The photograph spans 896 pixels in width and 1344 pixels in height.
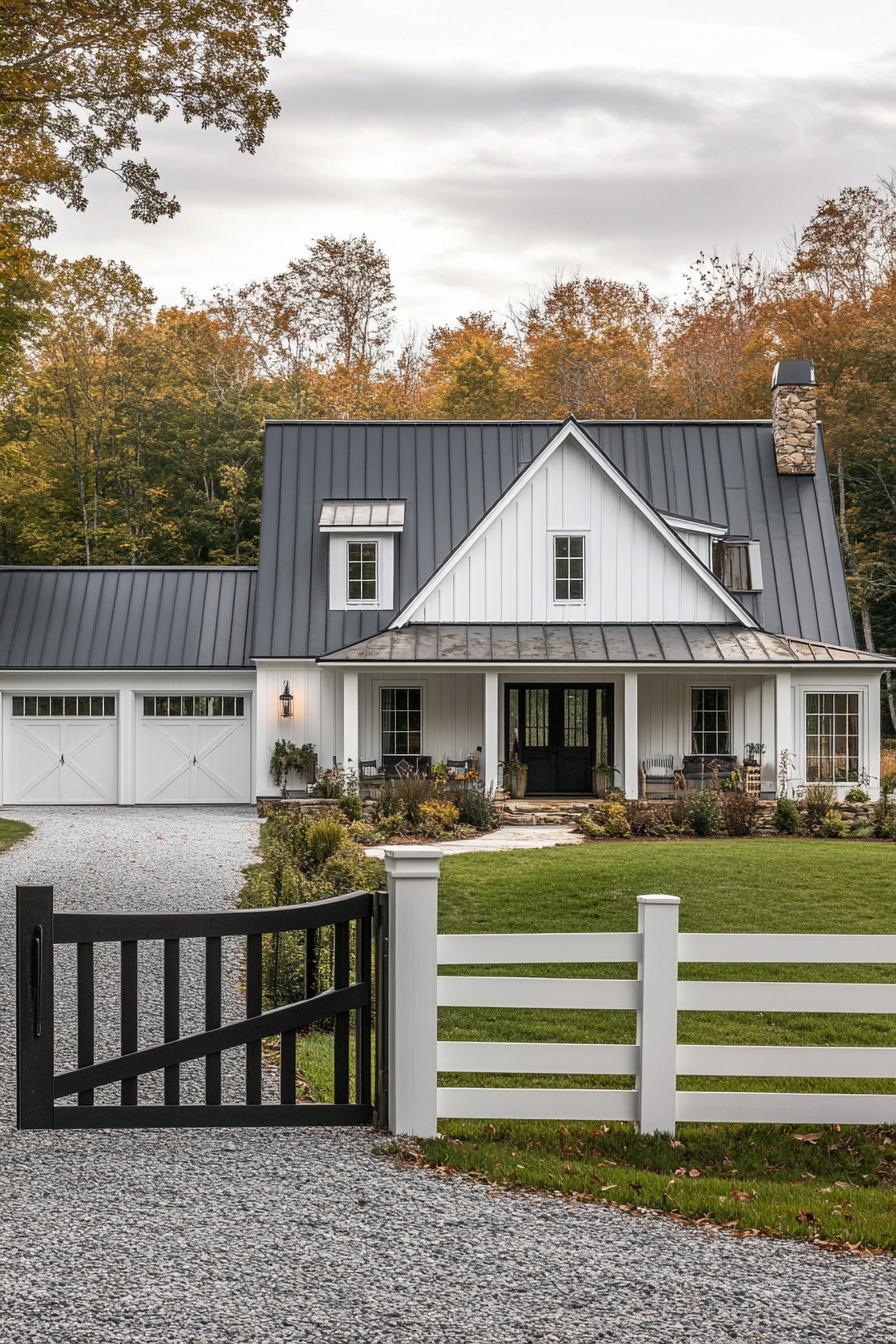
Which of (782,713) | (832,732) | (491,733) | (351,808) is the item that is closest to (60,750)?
(351,808)

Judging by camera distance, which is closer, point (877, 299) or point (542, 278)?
point (877, 299)

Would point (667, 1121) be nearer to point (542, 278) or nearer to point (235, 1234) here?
point (235, 1234)

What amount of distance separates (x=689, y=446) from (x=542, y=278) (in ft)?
60.1

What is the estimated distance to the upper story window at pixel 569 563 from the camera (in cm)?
2238

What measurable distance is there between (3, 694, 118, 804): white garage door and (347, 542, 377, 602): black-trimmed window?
5.18 m

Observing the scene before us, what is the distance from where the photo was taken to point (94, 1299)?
152 inches

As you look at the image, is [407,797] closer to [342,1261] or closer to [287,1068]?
[287,1068]

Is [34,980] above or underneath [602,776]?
underneath

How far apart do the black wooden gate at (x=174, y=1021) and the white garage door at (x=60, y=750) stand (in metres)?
19.5

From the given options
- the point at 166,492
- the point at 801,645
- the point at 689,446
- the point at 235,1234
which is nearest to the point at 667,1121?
the point at 235,1234

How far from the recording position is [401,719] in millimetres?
23016

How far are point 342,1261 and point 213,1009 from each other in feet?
4.41

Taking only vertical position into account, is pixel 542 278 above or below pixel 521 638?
above

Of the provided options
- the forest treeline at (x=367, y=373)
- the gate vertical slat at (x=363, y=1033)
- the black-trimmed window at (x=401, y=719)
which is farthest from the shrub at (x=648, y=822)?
the forest treeline at (x=367, y=373)
